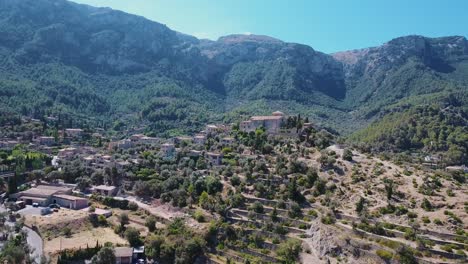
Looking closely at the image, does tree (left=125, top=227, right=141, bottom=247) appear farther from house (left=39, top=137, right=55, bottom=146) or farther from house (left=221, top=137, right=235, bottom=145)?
house (left=39, top=137, right=55, bottom=146)

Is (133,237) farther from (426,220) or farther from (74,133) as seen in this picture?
(74,133)

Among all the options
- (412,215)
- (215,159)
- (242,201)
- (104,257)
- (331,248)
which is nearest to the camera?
(104,257)

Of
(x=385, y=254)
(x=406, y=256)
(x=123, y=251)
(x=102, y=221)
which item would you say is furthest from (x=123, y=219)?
(x=406, y=256)

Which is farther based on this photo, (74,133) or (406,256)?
(74,133)

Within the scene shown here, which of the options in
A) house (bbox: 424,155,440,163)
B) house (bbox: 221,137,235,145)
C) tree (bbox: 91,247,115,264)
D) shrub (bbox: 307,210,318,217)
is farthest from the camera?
house (bbox: 424,155,440,163)

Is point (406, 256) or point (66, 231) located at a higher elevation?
point (406, 256)

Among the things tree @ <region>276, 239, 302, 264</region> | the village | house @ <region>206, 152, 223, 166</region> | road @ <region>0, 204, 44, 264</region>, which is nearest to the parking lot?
the village

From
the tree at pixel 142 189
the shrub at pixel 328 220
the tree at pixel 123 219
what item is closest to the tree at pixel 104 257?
the tree at pixel 123 219
